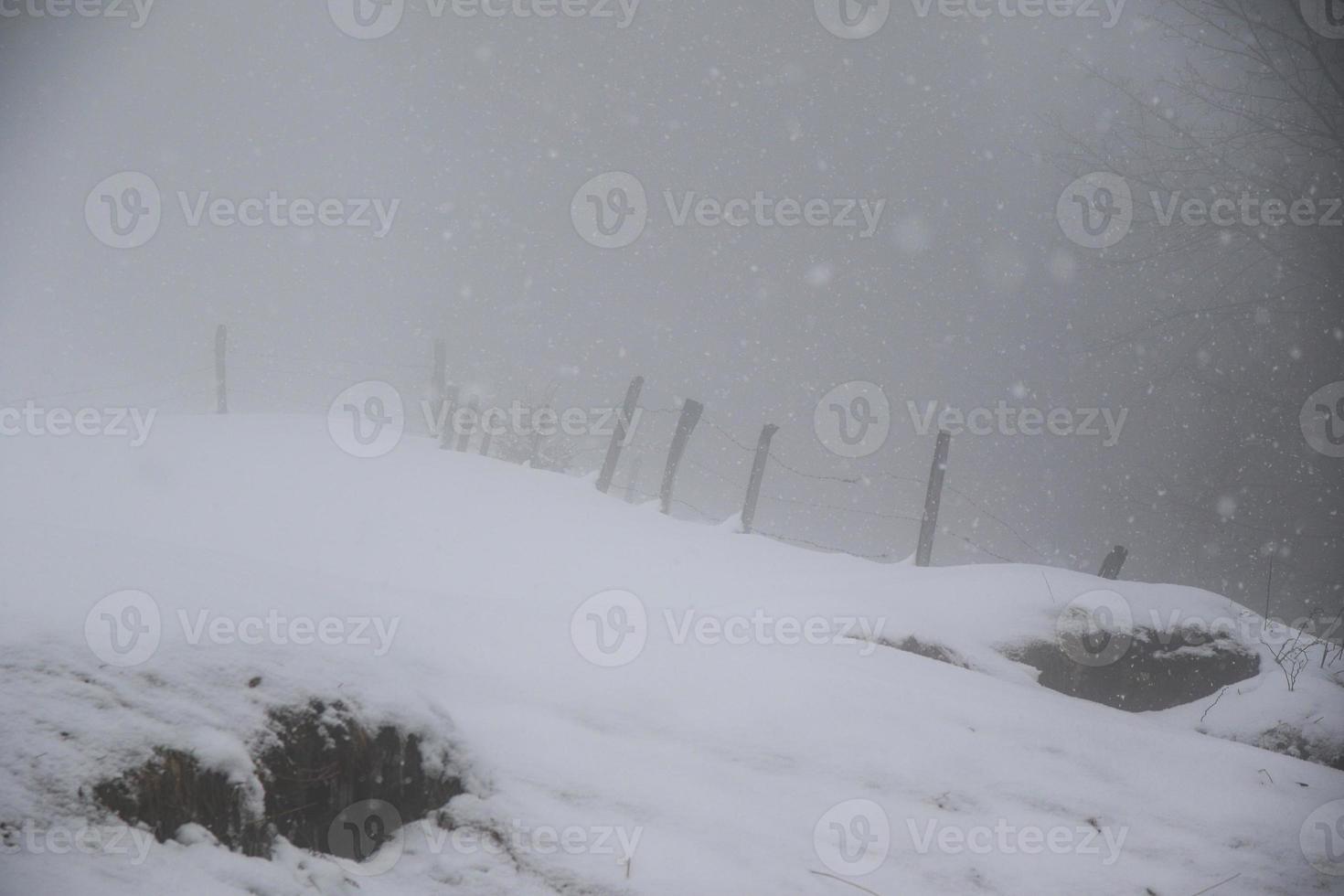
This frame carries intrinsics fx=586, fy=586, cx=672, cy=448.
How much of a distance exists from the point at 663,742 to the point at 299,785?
1580 millimetres

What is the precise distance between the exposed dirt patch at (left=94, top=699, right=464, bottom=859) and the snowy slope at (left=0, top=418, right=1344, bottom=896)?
0.05m

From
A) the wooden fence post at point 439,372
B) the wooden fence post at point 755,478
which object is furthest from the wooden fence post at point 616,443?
the wooden fence post at point 439,372

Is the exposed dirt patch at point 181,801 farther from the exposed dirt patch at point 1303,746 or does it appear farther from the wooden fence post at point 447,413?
the wooden fence post at point 447,413

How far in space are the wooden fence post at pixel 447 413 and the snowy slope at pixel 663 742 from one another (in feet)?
40.8

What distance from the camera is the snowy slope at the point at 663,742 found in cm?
171

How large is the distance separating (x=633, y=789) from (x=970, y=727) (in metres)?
2.03

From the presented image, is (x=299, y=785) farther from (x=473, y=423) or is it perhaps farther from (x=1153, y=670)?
(x=473, y=423)

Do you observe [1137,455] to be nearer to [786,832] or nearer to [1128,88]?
[1128,88]

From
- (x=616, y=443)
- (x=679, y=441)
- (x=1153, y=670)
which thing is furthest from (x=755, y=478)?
(x=1153, y=670)

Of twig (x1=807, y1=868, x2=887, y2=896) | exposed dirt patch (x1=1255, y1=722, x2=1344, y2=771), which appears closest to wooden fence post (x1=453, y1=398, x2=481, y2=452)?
twig (x1=807, y1=868, x2=887, y2=896)

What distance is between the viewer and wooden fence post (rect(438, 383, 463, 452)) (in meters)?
15.7

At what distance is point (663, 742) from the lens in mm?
2938

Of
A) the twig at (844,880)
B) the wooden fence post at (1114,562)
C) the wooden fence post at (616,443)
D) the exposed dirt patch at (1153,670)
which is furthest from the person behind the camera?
the wooden fence post at (616,443)

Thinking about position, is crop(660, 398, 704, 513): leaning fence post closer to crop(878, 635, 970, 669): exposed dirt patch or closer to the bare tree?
the bare tree
